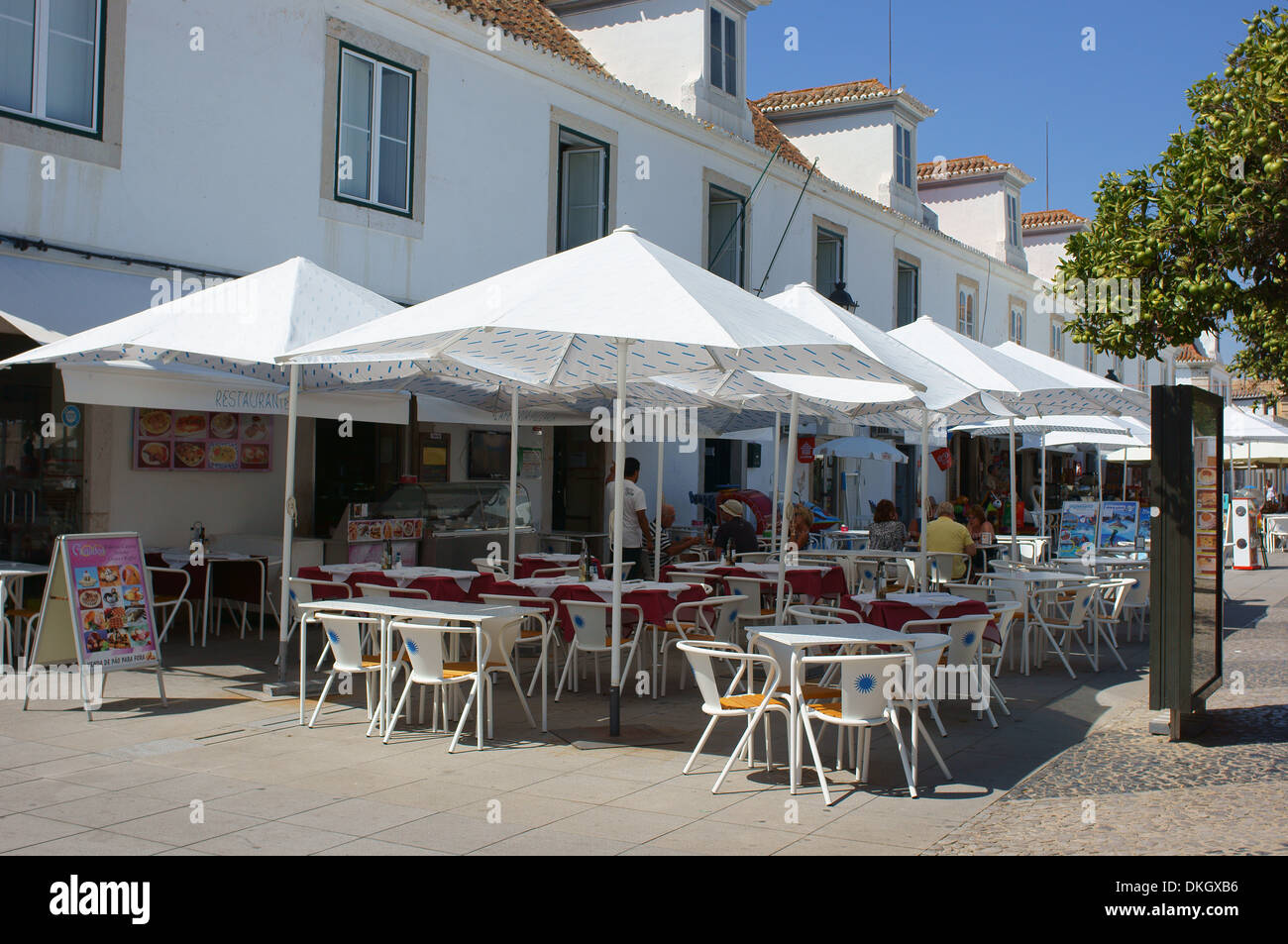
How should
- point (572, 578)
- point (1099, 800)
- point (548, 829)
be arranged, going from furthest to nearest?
1. point (572, 578)
2. point (1099, 800)
3. point (548, 829)

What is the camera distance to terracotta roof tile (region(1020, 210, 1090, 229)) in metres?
34.6

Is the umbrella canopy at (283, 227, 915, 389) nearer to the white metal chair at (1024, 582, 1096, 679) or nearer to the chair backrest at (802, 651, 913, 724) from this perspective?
the chair backrest at (802, 651, 913, 724)

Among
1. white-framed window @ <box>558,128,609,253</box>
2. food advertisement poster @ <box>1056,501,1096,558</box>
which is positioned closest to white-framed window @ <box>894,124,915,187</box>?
food advertisement poster @ <box>1056,501,1096,558</box>

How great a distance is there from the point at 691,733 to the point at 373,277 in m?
6.90

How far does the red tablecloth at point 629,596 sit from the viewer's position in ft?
26.0

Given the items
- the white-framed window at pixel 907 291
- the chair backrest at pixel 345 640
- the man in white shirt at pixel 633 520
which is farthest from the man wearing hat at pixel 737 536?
the white-framed window at pixel 907 291

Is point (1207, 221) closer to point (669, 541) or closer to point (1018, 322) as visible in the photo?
point (669, 541)

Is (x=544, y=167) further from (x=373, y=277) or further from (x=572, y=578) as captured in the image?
(x=572, y=578)

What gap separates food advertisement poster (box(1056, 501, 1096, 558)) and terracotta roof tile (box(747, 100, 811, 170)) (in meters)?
7.61

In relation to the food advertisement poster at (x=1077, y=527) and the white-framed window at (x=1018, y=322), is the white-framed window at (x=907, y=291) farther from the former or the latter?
the food advertisement poster at (x=1077, y=527)

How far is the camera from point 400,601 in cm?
729

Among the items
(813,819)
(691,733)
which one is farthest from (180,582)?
(813,819)

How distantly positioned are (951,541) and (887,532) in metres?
1.03

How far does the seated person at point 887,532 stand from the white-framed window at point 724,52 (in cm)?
845
